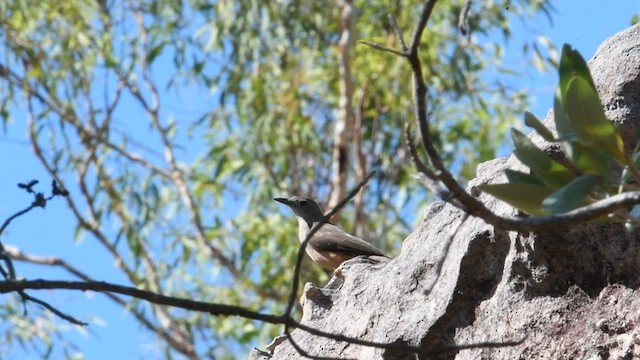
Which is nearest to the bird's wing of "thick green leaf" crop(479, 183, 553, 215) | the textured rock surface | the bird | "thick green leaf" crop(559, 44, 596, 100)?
the bird

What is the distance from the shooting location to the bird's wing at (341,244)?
8953mm

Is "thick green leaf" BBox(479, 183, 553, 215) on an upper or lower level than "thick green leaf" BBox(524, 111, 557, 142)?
lower

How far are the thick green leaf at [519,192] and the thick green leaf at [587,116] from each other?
0.20 meters

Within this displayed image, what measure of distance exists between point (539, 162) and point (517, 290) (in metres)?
1.11

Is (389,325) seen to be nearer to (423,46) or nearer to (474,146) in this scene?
(423,46)

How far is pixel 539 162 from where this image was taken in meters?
3.09

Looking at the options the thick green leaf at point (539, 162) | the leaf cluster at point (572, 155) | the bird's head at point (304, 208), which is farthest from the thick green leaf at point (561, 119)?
the bird's head at point (304, 208)

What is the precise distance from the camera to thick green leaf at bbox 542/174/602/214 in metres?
2.81

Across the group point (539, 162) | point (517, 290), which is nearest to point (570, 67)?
point (539, 162)

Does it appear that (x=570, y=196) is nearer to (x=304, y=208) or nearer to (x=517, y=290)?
(x=517, y=290)

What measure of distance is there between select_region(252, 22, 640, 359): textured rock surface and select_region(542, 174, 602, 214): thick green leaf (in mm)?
903

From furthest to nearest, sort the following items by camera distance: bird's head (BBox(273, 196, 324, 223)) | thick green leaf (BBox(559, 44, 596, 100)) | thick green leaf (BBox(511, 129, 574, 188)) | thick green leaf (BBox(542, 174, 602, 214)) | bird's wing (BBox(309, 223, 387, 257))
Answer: bird's head (BBox(273, 196, 324, 223))
bird's wing (BBox(309, 223, 387, 257))
thick green leaf (BBox(511, 129, 574, 188))
thick green leaf (BBox(559, 44, 596, 100))
thick green leaf (BBox(542, 174, 602, 214))

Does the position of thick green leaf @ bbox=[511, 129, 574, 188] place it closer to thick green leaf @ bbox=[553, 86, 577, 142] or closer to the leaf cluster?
the leaf cluster

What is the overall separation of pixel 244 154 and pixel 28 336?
3921mm
